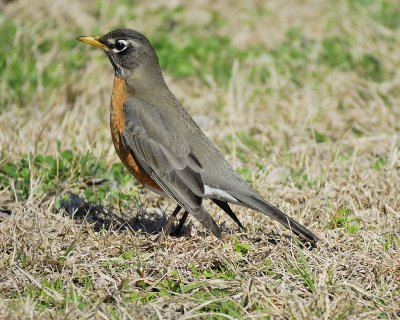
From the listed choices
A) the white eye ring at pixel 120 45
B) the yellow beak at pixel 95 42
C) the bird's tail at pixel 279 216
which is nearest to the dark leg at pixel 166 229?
the bird's tail at pixel 279 216

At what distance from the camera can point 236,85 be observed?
27.2 feet

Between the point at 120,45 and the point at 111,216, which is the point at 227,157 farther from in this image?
the point at 111,216

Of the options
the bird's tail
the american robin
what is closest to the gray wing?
the american robin

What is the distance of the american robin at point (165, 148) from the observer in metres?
5.09

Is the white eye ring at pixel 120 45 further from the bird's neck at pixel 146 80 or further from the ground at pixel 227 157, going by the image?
the ground at pixel 227 157

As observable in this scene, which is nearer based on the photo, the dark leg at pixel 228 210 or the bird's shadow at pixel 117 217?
the dark leg at pixel 228 210

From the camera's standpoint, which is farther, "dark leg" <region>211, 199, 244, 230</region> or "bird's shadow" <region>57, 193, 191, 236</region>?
"bird's shadow" <region>57, 193, 191, 236</region>

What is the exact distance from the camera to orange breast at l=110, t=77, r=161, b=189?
5.40m

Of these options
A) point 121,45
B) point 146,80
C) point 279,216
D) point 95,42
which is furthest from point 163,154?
point 95,42

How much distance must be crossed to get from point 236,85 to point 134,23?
2.31 metres

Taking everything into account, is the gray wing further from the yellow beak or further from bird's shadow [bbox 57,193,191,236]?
the yellow beak

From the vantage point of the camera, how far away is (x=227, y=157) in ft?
22.9

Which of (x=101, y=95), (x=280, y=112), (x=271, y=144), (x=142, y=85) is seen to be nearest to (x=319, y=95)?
(x=280, y=112)

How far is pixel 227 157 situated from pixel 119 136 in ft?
5.52
